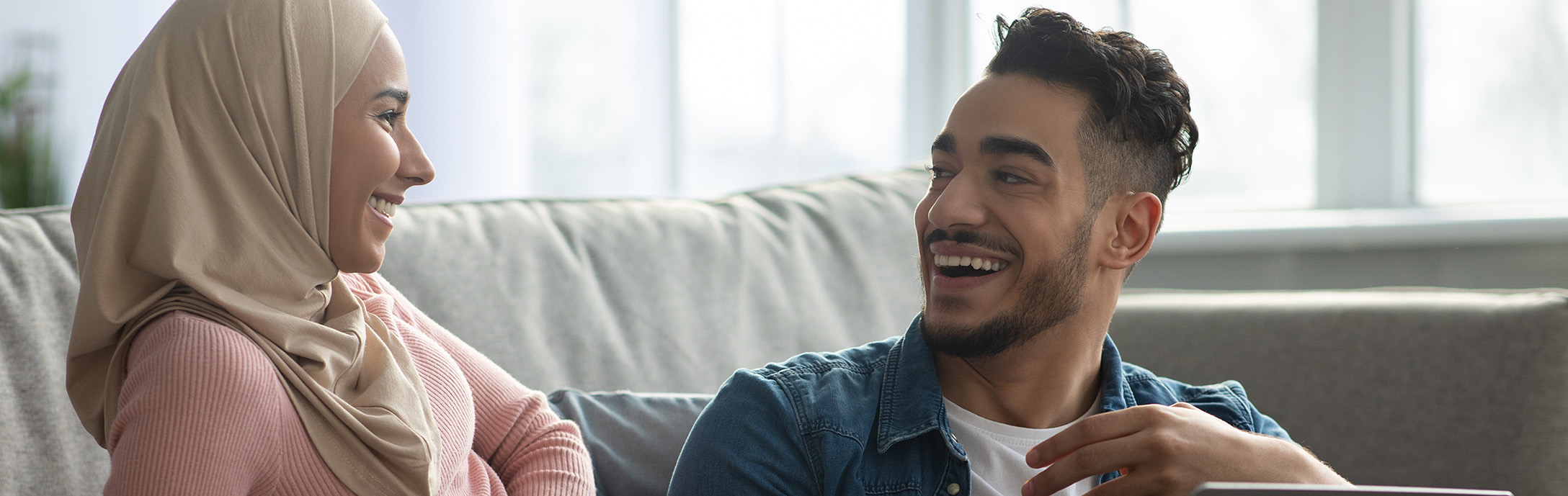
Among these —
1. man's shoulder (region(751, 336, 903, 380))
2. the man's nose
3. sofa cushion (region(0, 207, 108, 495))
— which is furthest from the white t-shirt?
sofa cushion (region(0, 207, 108, 495))

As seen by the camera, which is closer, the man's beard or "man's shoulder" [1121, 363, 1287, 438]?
the man's beard

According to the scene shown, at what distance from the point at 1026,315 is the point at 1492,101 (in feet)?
6.00

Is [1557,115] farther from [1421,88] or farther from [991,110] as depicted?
[991,110]

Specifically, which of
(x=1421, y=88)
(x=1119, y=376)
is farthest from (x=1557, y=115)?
(x=1119, y=376)

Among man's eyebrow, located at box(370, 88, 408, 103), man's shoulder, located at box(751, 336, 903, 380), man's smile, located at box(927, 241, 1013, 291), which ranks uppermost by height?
man's eyebrow, located at box(370, 88, 408, 103)

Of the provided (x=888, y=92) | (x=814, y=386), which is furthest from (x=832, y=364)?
(x=888, y=92)

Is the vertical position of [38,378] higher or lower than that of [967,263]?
lower

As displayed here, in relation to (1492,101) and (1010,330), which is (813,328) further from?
(1492,101)

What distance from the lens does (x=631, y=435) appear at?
1.42 m

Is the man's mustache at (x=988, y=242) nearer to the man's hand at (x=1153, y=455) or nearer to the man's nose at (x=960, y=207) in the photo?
the man's nose at (x=960, y=207)

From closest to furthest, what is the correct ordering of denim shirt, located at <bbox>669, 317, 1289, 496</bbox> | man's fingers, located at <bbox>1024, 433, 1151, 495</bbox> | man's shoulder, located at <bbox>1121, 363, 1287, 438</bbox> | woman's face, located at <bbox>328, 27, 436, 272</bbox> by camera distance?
woman's face, located at <bbox>328, 27, 436, 272</bbox>, man's fingers, located at <bbox>1024, 433, 1151, 495</bbox>, denim shirt, located at <bbox>669, 317, 1289, 496</bbox>, man's shoulder, located at <bbox>1121, 363, 1287, 438</bbox>

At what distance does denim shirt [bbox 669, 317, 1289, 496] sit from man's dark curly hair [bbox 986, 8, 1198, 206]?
0.31 m

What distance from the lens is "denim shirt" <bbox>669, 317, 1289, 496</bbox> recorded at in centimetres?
117

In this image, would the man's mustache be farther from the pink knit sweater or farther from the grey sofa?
the pink knit sweater
